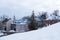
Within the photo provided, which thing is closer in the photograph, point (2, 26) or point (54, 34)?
point (54, 34)

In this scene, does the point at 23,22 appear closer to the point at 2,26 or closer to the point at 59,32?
the point at 2,26

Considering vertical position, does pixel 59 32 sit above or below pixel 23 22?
above

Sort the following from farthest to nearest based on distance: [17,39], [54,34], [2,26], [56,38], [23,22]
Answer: [23,22] → [2,26] → [17,39] → [54,34] → [56,38]

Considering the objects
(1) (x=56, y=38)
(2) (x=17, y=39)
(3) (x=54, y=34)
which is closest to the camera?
(1) (x=56, y=38)

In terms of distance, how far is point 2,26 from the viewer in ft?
97.7

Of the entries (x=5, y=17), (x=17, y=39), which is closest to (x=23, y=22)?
(x=5, y=17)

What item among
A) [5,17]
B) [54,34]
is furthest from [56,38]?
[5,17]

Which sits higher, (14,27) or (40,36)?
(40,36)

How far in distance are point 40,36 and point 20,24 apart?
29.1 metres

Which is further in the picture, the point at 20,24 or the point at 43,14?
the point at 43,14

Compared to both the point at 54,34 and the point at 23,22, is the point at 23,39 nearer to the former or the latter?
the point at 54,34

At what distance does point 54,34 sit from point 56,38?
13 centimetres

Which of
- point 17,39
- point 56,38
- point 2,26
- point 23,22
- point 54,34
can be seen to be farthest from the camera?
point 23,22

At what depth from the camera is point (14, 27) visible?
102 ft
